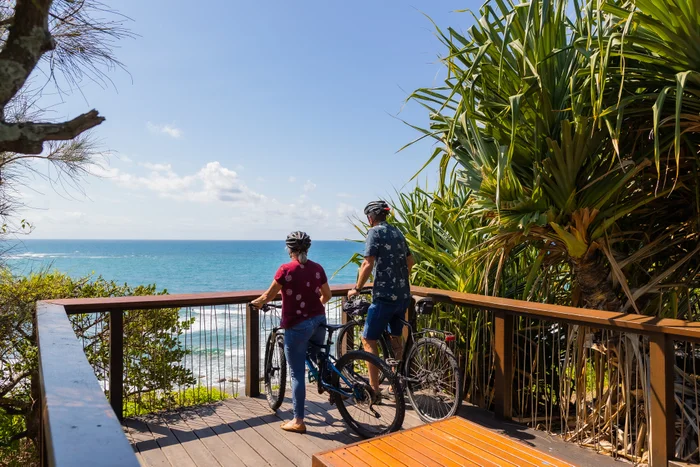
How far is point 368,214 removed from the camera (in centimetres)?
335

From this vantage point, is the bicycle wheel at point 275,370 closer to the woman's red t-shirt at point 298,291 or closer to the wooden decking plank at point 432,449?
the woman's red t-shirt at point 298,291

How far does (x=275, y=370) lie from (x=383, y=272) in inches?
48.0

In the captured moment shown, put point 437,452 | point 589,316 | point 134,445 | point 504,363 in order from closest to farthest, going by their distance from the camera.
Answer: point 437,452, point 589,316, point 134,445, point 504,363

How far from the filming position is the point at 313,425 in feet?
10.8

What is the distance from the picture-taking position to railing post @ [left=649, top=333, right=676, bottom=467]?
2.39 meters

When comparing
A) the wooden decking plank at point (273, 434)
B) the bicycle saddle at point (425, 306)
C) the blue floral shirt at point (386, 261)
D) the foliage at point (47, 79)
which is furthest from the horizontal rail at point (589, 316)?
the foliage at point (47, 79)

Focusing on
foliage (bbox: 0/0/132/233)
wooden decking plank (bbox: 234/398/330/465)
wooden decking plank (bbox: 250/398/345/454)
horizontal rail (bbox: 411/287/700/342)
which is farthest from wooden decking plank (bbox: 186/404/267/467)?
foliage (bbox: 0/0/132/233)

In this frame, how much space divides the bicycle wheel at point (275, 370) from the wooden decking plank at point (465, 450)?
5.25 ft

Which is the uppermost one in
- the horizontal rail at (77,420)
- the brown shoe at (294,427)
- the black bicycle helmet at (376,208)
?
the black bicycle helmet at (376,208)

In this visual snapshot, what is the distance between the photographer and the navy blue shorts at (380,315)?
3.28m

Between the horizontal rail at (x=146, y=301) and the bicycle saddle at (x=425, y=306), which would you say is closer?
the horizontal rail at (x=146, y=301)

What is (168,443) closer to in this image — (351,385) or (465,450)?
(351,385)

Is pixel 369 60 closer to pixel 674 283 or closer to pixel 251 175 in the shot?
pixel 674 283

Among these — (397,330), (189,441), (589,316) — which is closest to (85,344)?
(189,441)
